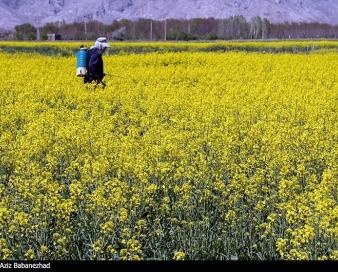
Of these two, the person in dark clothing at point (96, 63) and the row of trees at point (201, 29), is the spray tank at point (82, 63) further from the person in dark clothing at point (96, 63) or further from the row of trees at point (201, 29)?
the row of trees at point (201, 29)

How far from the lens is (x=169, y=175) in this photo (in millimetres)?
7711

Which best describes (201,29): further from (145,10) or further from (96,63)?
(96,63)

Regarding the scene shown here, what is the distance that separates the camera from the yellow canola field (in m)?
5.77

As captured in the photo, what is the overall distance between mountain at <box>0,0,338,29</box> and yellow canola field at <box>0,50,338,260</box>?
11532 centimetres

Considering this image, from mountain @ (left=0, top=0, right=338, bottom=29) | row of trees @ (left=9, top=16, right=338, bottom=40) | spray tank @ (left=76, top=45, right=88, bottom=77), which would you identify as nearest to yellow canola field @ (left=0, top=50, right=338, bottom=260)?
spray tank @ (left=76, top=45, right=88, bottom=77)

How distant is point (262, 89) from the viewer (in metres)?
15.8

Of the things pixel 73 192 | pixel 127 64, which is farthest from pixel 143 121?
pixel 127 64

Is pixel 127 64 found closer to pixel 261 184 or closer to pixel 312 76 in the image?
pixel 312 76

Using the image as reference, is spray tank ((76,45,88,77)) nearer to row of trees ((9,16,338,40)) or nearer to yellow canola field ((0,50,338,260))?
yellow canola field ((0,50,338,260))

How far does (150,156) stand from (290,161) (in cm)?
174

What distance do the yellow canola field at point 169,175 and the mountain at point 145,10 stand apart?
11532 centimetres

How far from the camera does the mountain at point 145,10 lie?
130250 millimetres
